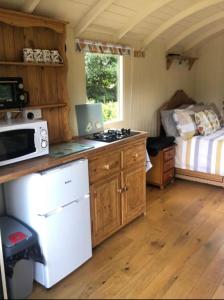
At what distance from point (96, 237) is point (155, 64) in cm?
268

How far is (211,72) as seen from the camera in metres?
5.06

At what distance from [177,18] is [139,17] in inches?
23.7

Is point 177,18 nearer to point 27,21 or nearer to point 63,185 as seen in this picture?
point 27,21

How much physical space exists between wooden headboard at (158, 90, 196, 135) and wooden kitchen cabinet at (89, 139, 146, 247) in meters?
1.57

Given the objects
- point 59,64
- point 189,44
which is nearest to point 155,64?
point 189,44

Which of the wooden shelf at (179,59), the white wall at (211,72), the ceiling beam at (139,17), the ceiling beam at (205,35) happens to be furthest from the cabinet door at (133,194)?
the white wall at (211,72)

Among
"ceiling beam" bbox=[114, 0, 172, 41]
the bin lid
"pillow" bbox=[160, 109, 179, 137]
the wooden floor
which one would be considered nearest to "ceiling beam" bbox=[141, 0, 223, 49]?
"ceiling beam" bbox=[114, 0, 172, 41]

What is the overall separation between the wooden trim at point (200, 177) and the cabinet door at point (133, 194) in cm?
117

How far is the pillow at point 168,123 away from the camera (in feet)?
13.1

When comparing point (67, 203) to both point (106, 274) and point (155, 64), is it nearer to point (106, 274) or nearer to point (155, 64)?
point (106, 274)

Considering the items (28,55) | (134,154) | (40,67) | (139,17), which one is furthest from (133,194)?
(139,17)

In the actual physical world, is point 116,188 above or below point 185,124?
below

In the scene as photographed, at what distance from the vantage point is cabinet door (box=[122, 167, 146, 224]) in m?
2.69

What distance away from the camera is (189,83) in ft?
16.7
